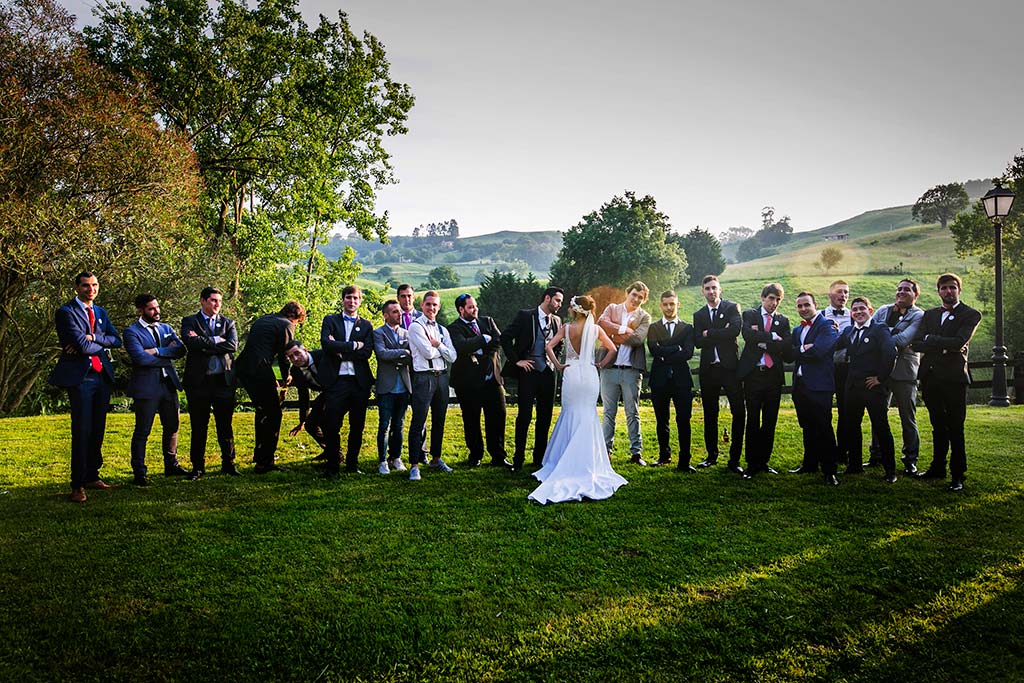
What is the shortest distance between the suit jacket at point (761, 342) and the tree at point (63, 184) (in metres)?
17.0

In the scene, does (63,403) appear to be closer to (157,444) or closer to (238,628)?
(157,444)

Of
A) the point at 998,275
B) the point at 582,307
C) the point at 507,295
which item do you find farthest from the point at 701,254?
the point at 582,307

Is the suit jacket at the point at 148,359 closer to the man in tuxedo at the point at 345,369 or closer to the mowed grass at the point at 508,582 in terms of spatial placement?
the mowed grass at the point at 508,582

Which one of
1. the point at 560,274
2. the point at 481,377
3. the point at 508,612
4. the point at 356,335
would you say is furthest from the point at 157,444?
the point at 560,274

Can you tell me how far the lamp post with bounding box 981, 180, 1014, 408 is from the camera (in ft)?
48.6

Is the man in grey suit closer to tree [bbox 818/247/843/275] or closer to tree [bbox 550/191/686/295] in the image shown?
tree [bbox 550/191/686/295]

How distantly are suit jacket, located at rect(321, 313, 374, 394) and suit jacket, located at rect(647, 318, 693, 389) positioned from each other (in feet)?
13.1

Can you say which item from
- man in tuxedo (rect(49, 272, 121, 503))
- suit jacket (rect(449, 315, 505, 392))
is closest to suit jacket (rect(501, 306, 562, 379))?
suit jacket (rect(449, 315, 505, 392))

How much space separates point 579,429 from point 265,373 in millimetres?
4260

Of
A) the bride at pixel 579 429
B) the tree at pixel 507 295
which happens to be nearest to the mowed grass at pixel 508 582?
the bride at pixel 579 429

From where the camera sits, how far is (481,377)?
361 inches

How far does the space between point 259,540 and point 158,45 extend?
25.8 m

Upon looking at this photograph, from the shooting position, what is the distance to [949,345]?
7.68 meters

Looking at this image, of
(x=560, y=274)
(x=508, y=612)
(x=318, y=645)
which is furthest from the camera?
(x=560, y=274)
